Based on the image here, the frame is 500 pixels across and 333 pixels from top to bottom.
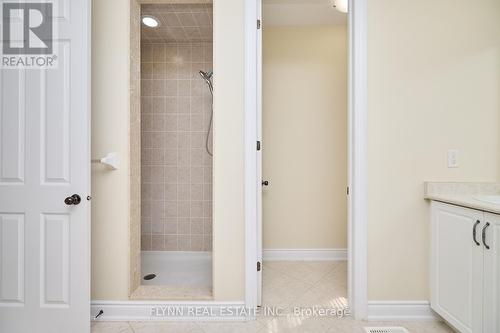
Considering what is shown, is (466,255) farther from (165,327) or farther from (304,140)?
(165,327)

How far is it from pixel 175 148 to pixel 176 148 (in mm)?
12

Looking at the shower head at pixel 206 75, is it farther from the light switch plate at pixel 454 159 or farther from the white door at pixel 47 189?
the light switch plate at pixel 454 159

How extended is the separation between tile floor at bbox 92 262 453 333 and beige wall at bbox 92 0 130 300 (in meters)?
0.35

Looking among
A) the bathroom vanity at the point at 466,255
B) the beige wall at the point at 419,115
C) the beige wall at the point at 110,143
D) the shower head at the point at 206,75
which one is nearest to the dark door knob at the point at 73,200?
the beige wall at the point at 110,143

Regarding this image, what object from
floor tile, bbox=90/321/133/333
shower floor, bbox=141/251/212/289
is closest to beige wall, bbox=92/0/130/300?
floor tile, bbox=90/321/133/333

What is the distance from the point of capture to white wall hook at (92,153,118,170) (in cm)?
182

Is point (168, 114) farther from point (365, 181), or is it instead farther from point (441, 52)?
point (441, 52)

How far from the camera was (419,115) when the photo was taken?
1906 millimetres

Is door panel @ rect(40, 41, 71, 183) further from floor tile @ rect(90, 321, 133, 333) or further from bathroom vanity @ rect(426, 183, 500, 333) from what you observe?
bathroom vanity @ rect(426, 183, 500, 333)

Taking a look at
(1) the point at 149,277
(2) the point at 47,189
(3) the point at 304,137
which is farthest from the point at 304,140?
(2) the point at 47,189

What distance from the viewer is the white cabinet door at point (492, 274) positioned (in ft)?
4.48

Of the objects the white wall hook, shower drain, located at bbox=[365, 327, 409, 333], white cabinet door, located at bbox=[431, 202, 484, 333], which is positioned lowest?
shower drain, located at bbox=[365, 327, 409, 333]

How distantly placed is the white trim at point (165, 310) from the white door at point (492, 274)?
1.37 metres

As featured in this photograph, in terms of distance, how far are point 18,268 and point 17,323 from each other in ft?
1.13
